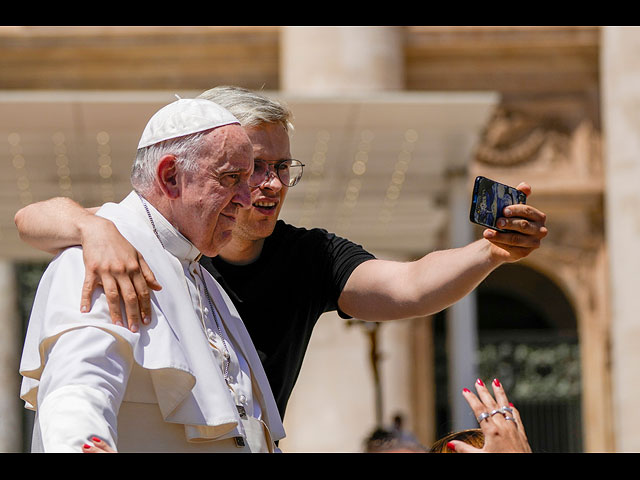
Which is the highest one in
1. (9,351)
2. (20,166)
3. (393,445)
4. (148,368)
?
(20,166)

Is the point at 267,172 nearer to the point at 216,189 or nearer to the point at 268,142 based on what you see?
the point at 268,142

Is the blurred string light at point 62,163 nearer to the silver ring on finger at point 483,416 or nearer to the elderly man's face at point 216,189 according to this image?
the silver ring on finger at point 483,416

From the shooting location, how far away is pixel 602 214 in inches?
720

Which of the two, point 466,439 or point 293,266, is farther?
point 293,266

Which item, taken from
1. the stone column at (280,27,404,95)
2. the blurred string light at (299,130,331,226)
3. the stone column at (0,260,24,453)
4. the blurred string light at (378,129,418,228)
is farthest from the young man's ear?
the stone column at (0,260,24,453)

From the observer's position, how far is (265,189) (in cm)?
339

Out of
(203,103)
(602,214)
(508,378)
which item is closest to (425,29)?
(602,214)

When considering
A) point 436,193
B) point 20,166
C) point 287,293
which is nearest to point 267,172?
point 287,293

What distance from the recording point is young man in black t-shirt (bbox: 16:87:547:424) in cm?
304

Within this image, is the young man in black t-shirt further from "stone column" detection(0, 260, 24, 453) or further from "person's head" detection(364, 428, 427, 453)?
"stone column" detection(0, 260, 24, 453)

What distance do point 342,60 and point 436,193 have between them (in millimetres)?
3057

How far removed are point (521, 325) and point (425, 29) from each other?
7518 mm

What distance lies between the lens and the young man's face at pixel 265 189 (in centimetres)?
337
